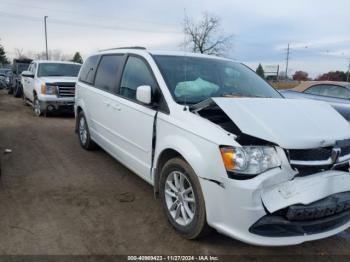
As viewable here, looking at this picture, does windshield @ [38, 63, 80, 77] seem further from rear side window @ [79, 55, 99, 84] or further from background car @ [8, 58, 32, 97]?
background car @ [8, 58, 32, 97]

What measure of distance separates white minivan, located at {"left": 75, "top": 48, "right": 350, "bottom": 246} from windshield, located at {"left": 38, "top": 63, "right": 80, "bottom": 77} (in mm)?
8274

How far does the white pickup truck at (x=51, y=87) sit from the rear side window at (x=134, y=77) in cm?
644

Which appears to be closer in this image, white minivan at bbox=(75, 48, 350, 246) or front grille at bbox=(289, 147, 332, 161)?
white minivan at bbox=(75, 48, 350, 246)

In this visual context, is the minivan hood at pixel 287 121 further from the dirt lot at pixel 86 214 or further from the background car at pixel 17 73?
the background car at pixel 17 73

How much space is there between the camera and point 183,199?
3541 mm

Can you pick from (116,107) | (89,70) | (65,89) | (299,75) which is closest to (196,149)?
(116,107)

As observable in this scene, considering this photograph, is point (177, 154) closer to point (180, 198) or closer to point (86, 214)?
point (180, 198)

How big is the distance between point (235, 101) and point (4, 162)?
14.1 feet

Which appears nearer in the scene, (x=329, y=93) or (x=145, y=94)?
(x=145, y=94)

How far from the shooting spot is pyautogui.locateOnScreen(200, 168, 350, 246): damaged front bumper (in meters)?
2.90

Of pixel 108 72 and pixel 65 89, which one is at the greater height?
pixel 108 72

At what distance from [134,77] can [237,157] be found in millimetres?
2250

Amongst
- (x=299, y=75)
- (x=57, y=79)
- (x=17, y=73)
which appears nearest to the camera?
(x=57, y=79)

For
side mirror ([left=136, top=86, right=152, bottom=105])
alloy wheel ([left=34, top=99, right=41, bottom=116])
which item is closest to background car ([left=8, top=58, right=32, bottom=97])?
alloy wheel ([left=34, top=99, right=41, bottom=116])
